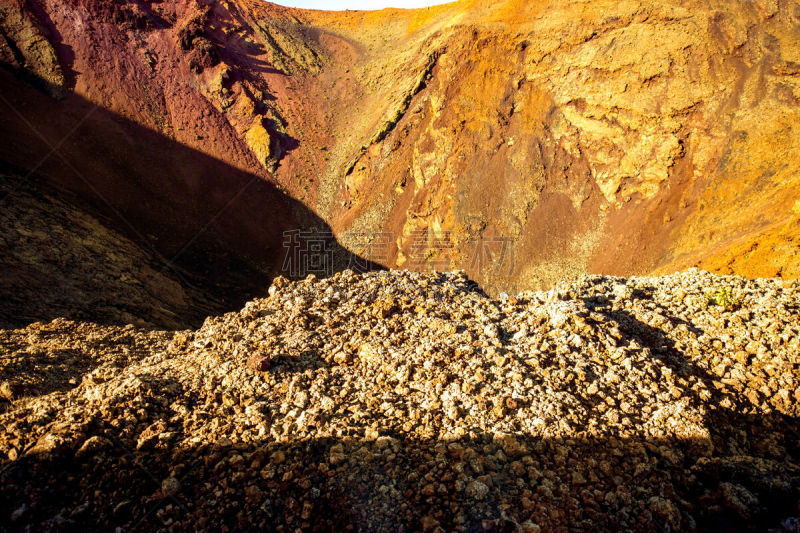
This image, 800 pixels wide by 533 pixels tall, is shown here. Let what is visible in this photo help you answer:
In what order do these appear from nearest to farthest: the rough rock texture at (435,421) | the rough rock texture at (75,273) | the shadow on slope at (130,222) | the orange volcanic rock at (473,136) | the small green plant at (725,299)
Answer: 1. the rough rock texture at (435,421)
2. the small green plant at (725,299)
3. the rough rock texture at (75,273)
4. the shadow on slope at (130,222)
5. the orange volcanic rock at (473,136)

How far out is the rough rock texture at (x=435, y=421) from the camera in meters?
2.42

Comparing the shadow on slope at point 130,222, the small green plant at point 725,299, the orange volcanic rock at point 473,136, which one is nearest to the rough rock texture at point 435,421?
the small green plant at point 725,299

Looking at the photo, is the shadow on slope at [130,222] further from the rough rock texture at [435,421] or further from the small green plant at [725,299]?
the small green plant at [725,299]

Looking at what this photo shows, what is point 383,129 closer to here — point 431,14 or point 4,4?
point 431,14

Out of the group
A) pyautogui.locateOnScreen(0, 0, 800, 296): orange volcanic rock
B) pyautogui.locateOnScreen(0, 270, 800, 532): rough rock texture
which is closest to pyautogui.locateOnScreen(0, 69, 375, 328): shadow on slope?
pyautogui.locateOnScreen(0, 0, 800, 296): orange volcanic rock

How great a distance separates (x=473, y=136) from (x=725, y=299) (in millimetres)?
15843

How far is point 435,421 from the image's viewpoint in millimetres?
3045

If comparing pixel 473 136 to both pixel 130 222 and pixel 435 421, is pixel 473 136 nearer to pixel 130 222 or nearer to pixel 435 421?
pixel 130 222

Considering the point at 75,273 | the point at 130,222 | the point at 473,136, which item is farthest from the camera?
the point at 473,136

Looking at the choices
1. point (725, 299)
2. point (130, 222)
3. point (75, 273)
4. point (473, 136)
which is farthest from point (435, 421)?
point (473, 136)

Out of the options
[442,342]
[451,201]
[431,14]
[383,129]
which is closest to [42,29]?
[383,129]

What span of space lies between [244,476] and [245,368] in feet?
3.93

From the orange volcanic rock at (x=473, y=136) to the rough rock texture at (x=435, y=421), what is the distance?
971cm

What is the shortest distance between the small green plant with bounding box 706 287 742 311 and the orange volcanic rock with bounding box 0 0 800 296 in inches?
326
